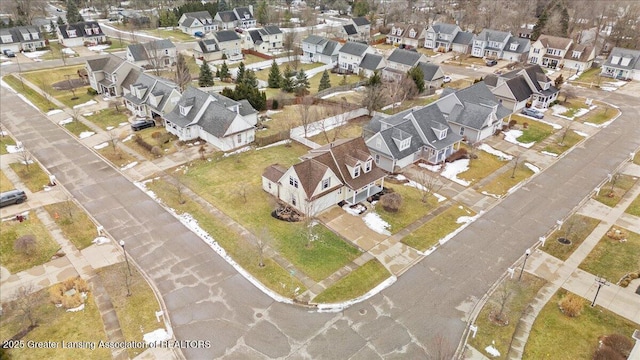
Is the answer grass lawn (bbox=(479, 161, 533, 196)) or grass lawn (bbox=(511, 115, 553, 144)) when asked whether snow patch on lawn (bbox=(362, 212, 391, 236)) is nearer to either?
grass lawn (bbox=(479, 161, 533, 196))

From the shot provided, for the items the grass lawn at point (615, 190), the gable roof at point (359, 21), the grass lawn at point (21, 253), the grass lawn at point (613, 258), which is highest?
the gable roof at point (359, 21)

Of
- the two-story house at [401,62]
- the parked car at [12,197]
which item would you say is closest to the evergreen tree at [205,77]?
the two-story house at [401,62]

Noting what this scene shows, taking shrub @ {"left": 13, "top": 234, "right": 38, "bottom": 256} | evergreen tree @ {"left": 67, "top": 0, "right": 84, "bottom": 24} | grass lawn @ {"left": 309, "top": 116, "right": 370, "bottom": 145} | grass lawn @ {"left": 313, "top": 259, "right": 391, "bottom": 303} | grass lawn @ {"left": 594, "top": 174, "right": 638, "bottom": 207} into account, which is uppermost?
evergreen tree @ {"left": 67, "top": 0, "right": 84, "bottom": 24}

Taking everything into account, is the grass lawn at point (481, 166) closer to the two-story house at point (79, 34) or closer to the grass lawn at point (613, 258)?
the grass lawn at point (613, 258)

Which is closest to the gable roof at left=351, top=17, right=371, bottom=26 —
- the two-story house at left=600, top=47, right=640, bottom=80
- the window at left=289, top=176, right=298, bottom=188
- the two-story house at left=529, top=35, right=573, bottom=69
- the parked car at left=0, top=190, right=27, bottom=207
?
the two-story house at left=529, top=35, right=573, bottom=69

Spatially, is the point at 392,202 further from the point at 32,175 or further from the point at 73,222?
the point at 32,175

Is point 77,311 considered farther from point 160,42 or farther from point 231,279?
point 160,42

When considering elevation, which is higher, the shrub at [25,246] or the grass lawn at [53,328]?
the shrub at [25,246]

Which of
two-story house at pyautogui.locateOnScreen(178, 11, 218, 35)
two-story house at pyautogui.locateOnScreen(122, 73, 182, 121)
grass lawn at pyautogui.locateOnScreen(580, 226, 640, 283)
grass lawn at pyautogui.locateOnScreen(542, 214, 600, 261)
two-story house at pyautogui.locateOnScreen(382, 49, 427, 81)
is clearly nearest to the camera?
grass lawn at pyautogui.locateOnScreen(580, 226, 640, 283)
